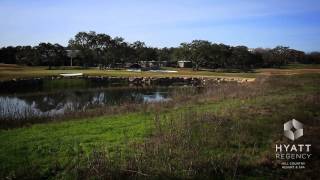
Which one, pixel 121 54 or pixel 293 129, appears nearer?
pixel 293 129

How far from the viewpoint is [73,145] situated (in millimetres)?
12414

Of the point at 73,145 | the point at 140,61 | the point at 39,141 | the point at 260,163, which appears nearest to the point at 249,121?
the point at 260,163

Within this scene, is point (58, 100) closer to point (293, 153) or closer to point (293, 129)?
point (293, 129)

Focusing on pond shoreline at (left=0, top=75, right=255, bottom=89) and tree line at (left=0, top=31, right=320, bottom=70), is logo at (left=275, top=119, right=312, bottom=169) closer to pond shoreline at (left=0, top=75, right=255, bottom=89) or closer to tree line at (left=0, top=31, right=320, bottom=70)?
pond shoreline at (left=0, top=75, right=255, bottom=89)

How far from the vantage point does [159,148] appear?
1091 cm

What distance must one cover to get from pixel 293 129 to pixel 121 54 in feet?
368

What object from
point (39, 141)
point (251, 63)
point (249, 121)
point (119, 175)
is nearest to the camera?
point (119, 175)

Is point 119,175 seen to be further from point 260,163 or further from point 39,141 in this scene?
point 39,141

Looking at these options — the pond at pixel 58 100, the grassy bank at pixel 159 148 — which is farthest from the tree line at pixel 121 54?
the grassy bank at pixel 159 148

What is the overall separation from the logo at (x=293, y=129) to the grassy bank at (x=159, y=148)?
Result: 0.22 metres

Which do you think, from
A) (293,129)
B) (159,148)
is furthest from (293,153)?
(159,148)

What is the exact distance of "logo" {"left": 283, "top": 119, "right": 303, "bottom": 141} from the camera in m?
12.5

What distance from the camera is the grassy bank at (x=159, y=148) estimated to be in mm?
9680

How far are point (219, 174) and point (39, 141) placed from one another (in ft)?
22.0
